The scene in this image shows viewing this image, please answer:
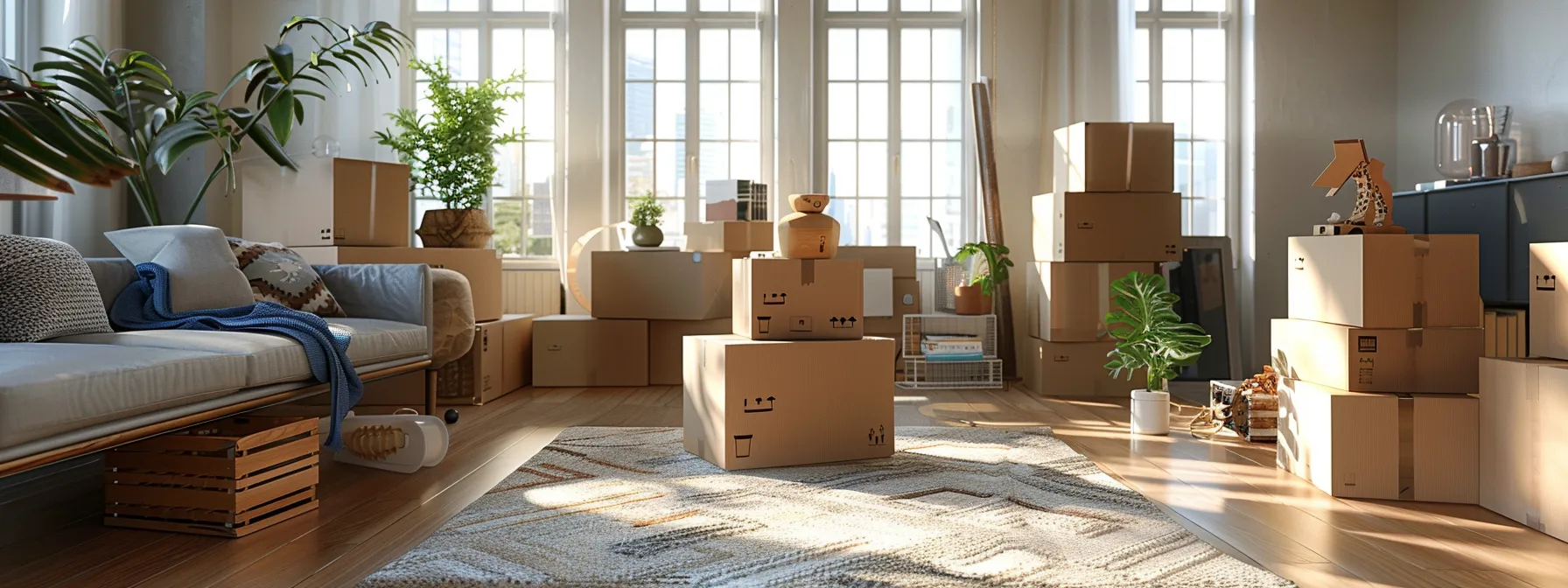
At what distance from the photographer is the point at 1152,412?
3.60m

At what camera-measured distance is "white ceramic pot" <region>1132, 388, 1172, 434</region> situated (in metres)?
3.60

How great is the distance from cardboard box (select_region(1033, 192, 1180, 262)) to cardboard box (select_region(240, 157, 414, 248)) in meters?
2.93

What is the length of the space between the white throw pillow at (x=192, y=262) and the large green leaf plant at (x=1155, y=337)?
2.89 m

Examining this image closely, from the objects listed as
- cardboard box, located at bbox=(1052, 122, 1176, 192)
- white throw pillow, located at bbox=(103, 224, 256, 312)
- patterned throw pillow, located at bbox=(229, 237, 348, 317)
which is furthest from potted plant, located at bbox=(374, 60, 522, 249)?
cardboard box, located at bbox=(1052, 122, 1176, 192)

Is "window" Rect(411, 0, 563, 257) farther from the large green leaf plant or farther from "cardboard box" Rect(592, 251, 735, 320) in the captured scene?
the large green leaf plant

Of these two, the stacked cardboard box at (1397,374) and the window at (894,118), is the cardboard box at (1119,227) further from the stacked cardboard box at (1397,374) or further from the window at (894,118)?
the stacked cardboard box at (1397,374)

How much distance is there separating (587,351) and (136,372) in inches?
120

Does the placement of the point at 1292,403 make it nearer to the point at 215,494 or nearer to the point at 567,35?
the point at 215,494

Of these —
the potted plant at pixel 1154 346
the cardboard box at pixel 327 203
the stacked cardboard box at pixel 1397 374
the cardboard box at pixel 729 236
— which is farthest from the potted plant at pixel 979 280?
the cardboard box at pixel 327 203

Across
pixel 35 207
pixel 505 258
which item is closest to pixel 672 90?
pixel 505 258

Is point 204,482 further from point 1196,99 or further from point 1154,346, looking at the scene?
point 1196,99

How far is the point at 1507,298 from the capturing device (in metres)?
4.23

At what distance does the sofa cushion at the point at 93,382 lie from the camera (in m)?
1.74

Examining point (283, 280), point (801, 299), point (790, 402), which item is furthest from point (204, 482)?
point (801, 299)
